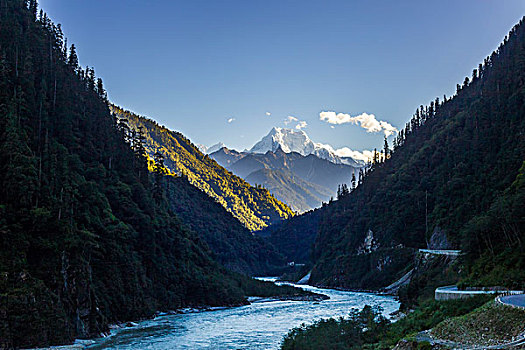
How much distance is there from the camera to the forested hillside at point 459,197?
5506 cm

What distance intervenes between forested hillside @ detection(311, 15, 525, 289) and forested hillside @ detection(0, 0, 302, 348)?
39419 mm

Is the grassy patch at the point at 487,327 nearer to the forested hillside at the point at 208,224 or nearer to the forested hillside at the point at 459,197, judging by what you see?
the forested hillside at the point at 459,197

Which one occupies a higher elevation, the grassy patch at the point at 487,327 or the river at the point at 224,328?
the grassy patch at the point at 487,327

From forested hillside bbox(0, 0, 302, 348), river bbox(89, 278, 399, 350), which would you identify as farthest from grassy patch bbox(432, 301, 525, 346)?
forested hillside bbox(0, 0, 302, 348)

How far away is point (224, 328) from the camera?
67.9 metres

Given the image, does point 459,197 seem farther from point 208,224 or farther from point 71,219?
point 208,224

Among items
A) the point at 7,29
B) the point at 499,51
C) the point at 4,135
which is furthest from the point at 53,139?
the point at 499,51

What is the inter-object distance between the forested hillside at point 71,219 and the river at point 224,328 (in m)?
4.34

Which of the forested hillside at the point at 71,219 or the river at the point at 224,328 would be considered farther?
the river at the point at 224,328

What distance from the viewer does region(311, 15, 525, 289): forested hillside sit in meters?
55.1

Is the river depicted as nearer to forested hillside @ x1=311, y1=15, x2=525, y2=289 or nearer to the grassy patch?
forested hillside @ x1=311, y1=15, x2=525, y2=289

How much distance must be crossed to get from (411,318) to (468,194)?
188ft

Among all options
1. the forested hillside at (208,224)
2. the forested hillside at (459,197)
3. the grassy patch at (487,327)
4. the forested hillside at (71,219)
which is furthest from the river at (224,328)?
the forested hillside at (208,224)

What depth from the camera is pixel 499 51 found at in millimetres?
168250
